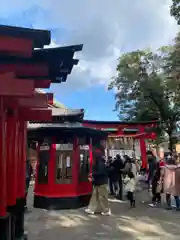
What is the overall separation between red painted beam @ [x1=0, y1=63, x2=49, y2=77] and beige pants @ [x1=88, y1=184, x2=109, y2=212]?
252 inches

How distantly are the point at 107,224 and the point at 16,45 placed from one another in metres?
6.28

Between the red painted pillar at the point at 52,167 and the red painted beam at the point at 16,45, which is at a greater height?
the red painted beam at the point at 16,45

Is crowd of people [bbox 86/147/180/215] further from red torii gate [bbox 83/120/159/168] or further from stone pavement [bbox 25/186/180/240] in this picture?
red torii gate [bbox 83/120/159/168]

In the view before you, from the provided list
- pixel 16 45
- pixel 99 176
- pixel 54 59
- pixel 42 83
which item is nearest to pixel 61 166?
pixel 99 176

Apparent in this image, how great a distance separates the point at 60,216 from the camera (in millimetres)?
10633

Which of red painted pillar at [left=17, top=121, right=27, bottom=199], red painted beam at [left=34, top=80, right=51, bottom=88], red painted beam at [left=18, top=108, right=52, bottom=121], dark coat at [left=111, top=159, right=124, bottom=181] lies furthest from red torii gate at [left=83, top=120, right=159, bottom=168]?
red painted beam at [left=34, top=80, right=51, bottom=88]

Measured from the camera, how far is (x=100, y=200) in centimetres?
1094

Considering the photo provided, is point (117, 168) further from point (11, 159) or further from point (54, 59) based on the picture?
point (54, 59)

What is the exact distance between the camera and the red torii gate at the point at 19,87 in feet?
14.8

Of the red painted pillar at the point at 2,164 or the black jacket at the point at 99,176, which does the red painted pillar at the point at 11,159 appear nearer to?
the red painted pillar at the point at 2,164

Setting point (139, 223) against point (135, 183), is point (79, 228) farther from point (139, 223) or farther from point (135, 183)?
point (135, 183)

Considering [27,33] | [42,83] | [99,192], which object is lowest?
[99,192]

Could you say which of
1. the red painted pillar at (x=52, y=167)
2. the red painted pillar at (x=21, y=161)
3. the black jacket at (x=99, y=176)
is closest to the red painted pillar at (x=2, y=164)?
the red painted pillar at (x=21, y=161)

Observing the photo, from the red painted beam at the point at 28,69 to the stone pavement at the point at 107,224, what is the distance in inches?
167
